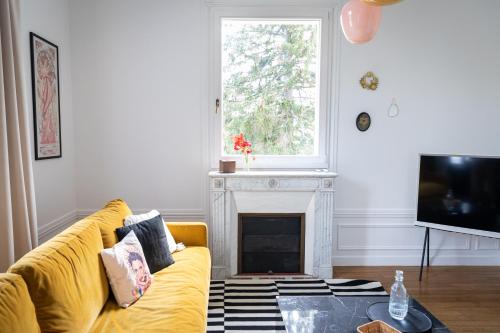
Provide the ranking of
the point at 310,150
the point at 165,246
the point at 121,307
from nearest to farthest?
the point at 121,307, the point at 165,246, the point at 310,150

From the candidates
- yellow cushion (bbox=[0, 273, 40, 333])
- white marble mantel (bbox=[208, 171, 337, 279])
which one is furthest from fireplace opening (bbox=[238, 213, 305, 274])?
yellow cushion (bbox=[0, 273, 40, 333])

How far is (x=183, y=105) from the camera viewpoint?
3.51m

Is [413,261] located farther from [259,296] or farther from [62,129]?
[62,129]

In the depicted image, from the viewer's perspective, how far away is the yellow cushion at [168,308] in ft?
5.87

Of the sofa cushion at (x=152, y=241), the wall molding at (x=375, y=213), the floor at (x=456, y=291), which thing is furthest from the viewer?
the wall molding at (x=375, y=213)

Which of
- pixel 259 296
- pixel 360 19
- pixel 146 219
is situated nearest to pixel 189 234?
pixel 146 219

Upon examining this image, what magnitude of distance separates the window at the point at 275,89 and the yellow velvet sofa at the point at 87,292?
1.47m

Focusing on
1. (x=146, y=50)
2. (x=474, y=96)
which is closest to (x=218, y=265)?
(x=146, y=50)

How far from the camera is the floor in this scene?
267 centimetres

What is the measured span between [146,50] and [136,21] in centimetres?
29

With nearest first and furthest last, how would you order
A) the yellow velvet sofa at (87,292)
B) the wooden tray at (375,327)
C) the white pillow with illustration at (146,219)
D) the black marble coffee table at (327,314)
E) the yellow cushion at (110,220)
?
the yellow velvet sofa at (87,292) < the wooden tray at (375,327) < the black marble coffee table at (327,314) < the yellow cushion at (110,220) < the white pillow with illustration at (146,219)

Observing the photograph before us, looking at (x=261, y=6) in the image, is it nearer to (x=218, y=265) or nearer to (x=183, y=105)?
(x=183, y=105)

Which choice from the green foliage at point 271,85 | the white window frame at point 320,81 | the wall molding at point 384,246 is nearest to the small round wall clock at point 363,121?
the white window frame at point 320,81

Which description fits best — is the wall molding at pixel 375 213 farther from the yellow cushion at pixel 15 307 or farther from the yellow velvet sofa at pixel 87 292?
the yellow cushion at pixel 15 307
